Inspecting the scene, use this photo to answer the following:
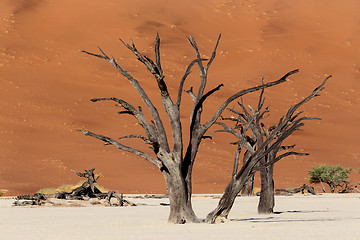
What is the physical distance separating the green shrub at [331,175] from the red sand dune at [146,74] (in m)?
1.24

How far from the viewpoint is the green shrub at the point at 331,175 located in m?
36.8

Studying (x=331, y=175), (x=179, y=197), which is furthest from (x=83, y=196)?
(x=331, y=175)

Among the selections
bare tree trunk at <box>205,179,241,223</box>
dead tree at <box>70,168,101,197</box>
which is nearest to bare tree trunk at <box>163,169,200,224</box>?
bare tree trunk at <box>205,179,241,223</box>

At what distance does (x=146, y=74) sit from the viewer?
176 ft

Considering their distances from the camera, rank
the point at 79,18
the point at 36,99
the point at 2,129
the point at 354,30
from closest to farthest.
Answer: the point at 2,129
the point at 36,99
the point at 79,18
the point at 354,30

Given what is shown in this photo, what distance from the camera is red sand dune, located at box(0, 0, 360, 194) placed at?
37688mm

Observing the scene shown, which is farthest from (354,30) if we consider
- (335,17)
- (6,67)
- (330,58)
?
(6,67)

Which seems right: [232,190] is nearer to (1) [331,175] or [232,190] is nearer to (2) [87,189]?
(2) [87,189]

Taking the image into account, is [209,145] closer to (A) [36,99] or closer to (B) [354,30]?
(A) [36,99]

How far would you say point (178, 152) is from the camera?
45.0ft

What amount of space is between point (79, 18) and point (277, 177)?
27.9 m

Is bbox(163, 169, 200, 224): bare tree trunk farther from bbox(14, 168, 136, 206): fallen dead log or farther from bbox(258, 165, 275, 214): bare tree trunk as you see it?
bbox(14, 168, 136, 206): fallen dead log

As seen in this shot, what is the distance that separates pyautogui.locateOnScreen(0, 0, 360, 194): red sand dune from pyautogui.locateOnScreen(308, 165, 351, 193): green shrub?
1238 mm

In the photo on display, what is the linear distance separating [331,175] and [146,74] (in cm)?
2048
